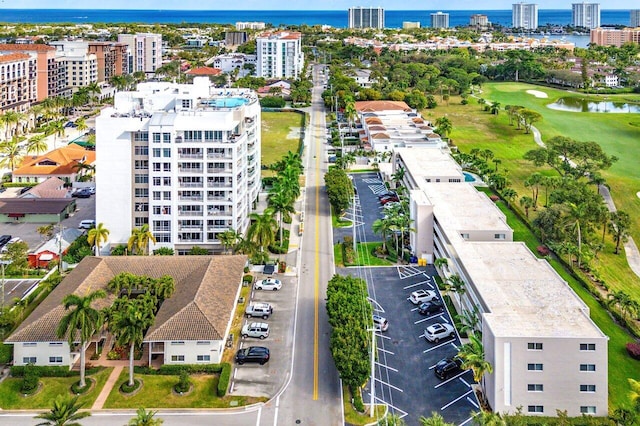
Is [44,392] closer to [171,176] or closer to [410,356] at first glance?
[410,356]

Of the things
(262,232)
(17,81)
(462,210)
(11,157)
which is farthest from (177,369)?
(17,81)

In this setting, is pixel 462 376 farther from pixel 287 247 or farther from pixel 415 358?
pixel 287 247

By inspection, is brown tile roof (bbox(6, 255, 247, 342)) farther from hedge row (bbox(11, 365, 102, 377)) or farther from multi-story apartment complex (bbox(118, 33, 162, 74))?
multi-story apartment complex (bbox(118, 33, 162, 74))

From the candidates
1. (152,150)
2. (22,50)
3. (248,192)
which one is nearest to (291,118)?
(22,50)

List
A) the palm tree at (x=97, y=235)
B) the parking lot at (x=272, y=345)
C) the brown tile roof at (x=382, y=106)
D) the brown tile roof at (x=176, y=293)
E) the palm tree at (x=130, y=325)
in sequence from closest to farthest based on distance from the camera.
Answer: the palm tree at (x=130, y=325)
the parking lot at (x=272, y=345)
the brown tile roof at (x=176, y=293)
the palm tree at (x=97, y=235)
the brown tile roof at (x=382, y=106)

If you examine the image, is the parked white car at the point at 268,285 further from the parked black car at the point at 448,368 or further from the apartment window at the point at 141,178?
the parked black car at the point at 448,368

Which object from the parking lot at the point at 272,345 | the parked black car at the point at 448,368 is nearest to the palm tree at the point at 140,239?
the parking lot at the point at 272,345

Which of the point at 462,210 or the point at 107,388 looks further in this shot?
the point at 462,210
